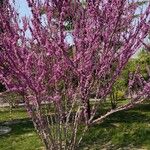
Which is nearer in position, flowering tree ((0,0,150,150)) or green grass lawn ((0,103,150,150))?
flowering tree ((0,0,150,150))

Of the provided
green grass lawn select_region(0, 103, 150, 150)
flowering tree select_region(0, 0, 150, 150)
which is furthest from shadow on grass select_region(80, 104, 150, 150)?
flowering tree select_region(0, 0, 150, 150)

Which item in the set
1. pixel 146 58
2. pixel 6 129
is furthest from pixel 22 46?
pixel 146 58

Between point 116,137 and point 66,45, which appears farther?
point 116,137

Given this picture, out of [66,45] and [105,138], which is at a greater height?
[66,45]

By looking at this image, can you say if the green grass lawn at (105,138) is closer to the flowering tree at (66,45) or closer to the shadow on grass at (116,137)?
the shadow on grass at (116,137)

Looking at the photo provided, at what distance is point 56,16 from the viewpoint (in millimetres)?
5805

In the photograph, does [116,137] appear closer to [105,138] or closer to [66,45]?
[105,138]

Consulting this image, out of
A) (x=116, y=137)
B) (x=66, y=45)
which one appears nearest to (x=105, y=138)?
(x=116, y=137)

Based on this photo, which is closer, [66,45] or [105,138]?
[66,45]

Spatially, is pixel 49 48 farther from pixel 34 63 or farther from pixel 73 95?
pixel 73 95

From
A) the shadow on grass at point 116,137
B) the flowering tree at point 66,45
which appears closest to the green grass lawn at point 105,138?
the shadow on grass at point 116,137

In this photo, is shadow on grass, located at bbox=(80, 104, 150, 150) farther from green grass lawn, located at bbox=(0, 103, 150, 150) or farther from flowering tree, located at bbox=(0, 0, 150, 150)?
flowering tree, located at bbox=(0, 0, 150, 150)

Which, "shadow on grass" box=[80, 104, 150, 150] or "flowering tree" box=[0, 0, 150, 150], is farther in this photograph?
"shadow on grass" box=[80, 104, 150, 150]

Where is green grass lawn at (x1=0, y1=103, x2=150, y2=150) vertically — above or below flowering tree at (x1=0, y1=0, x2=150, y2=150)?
below
